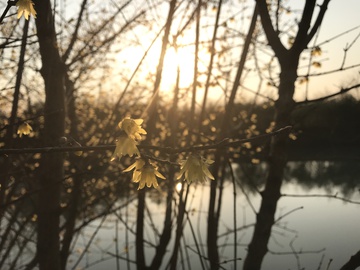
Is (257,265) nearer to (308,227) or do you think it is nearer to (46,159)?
(46,159)

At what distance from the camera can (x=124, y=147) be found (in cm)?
101

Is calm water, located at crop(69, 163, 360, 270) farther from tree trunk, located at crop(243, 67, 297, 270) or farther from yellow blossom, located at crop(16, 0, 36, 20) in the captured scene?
yellow blossom, located at crop(16, 0, 36, 20)

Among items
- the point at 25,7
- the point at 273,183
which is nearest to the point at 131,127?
the point at 25,7

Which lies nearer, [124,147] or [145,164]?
[124,147]

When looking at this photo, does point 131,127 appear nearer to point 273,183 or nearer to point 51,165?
point 51,165

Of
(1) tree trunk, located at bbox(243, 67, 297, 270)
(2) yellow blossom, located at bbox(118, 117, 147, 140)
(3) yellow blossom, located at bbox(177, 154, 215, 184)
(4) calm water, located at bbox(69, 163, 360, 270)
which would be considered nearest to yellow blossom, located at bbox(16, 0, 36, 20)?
(2) yellow blossom, located at bbox(118, 117, 147, 140)

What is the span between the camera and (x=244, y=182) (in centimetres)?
1293

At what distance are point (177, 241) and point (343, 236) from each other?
815cm

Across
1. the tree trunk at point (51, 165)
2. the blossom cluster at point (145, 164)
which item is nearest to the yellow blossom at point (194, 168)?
the blossom cluster at point (145, 164)

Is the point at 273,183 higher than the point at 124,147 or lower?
lower

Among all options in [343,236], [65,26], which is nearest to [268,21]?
[65,26]

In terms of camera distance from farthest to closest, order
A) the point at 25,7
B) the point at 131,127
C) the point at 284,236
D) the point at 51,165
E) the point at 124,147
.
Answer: the point at 284,236 → the point at 51,165 → the point at 25,7 → the point at 131,127 → the point at 124,147

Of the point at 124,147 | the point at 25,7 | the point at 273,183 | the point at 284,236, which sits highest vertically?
the point at 25,7

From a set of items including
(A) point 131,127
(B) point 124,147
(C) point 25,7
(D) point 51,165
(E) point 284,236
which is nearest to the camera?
(B) point 124,147
